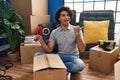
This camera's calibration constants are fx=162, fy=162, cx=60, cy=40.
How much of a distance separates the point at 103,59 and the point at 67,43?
581mm

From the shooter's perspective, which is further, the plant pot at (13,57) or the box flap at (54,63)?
the plant pot at (13,57)

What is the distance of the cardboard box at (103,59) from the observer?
2.24 m

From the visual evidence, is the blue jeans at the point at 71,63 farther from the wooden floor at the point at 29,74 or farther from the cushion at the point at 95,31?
the cushion at the point at 95,31

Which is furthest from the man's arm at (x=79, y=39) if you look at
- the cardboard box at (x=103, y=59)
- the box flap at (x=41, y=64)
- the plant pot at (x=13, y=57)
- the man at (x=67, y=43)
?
the plant pot at (x=13, y=57)

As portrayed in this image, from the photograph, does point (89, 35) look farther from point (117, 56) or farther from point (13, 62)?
point (13, 62)

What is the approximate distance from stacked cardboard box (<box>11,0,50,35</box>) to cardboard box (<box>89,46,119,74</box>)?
1.36 metres

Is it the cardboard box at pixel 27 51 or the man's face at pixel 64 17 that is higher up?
the man's face at pixel 64 17

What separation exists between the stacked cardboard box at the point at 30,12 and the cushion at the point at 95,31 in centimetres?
102

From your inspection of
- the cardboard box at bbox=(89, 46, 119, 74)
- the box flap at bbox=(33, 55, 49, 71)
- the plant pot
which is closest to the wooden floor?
the cardboard box at bbox=(89, 46, 119, 74)

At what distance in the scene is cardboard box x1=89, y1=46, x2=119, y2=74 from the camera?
7.35ft

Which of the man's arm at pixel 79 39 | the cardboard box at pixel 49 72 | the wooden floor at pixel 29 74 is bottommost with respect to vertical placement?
the wooden floor at pixel 29 74

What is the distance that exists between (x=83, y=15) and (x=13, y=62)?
154 cm

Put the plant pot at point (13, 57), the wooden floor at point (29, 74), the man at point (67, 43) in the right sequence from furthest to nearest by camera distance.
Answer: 1. the plant pot at point (13, 57)
2. the wooden floor at point (29, 74)
3. the man at point (67, 43)

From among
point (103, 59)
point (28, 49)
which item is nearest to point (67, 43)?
point (103, 59)
